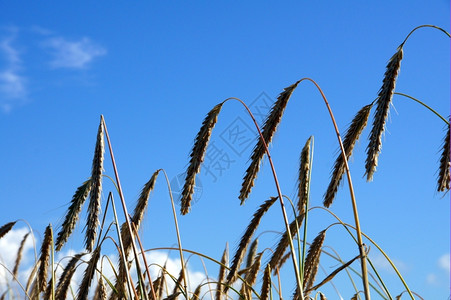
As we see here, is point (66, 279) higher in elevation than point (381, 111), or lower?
higher

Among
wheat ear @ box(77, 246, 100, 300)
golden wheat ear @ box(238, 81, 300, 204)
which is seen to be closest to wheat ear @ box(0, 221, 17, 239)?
wheat ear @ box(77, 246, 100, 300)

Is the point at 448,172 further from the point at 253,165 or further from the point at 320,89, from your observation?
the point at 253,165

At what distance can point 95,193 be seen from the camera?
8.77 feet

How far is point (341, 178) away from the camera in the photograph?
2.88m

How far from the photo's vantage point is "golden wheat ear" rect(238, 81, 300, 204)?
2.86 metres

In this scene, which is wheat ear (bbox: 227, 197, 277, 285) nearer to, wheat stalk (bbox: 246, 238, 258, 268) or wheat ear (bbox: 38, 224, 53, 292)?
wheat ear (bbox: 38, 224, 53, 292)

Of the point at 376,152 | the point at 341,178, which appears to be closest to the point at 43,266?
the point at 341,178

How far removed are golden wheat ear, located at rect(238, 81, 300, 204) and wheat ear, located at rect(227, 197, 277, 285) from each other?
334 millimetres

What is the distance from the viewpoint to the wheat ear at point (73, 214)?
2.91 m

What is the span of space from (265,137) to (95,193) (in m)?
0.97

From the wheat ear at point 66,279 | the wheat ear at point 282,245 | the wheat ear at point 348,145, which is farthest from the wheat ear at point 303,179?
the wheat ear at point 66,279

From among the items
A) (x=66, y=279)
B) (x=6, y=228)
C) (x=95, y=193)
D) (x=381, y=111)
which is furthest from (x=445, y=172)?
(x=6, y=228)

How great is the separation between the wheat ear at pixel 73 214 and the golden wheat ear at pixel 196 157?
57 centimetres

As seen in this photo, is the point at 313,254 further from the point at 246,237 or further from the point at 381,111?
the point at 381,111
